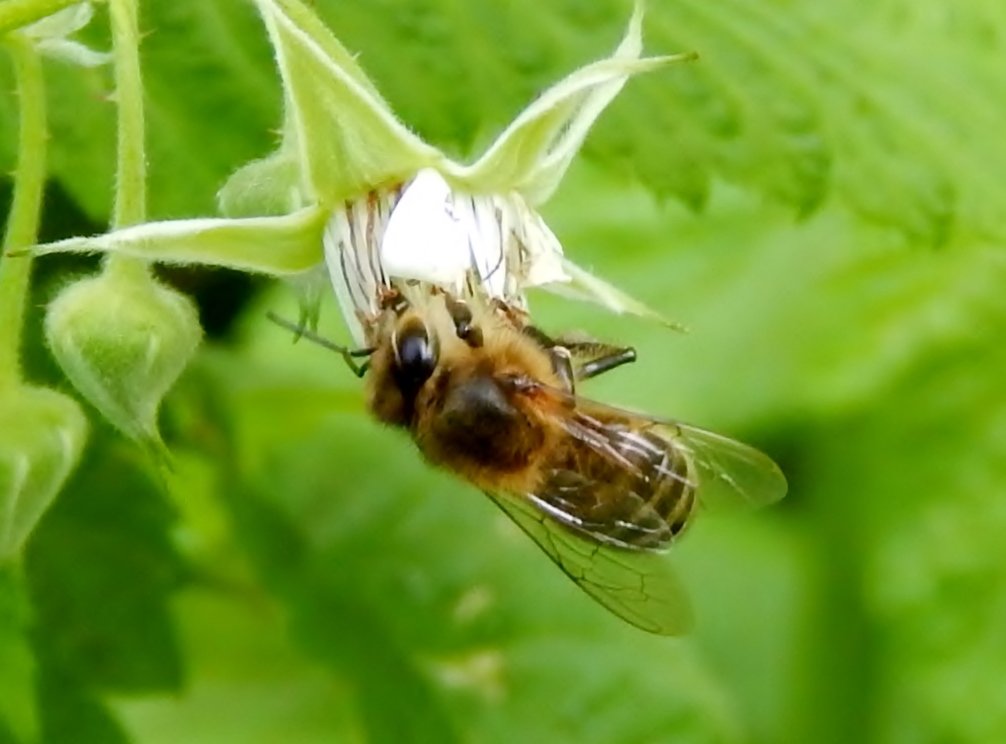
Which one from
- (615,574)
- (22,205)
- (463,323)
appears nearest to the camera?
(22,205)

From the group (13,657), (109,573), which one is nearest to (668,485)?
(13,657)

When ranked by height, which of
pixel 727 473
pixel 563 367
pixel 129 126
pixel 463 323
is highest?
pixel 129 126

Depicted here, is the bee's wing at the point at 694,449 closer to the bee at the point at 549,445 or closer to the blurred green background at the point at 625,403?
the bee at the point at 549,445

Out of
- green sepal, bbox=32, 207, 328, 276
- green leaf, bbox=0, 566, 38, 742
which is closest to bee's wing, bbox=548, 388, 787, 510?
green sepal, bbox=32, 207, 328, 276

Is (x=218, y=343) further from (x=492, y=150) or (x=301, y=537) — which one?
(x=492, y=150)

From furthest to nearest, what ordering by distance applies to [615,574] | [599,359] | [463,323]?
1. [599,359]
2. [615,574]
3. [463,323]

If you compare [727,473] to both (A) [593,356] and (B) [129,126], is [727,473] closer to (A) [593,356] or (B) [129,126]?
(A) [593,356]

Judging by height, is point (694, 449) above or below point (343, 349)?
below

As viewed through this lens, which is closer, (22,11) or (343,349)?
(22,11)
